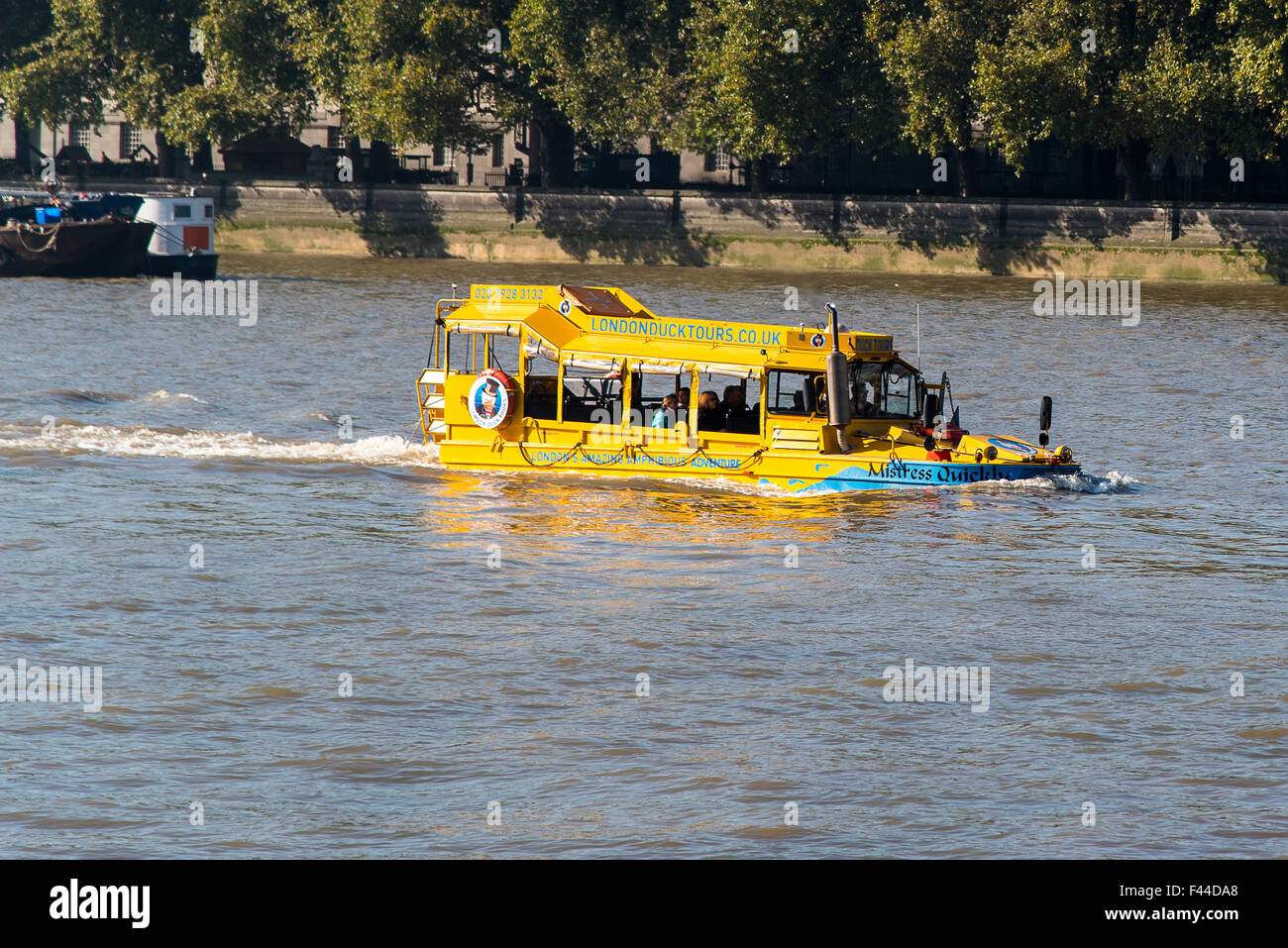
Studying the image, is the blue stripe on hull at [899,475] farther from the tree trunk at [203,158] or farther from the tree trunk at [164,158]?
the tree trunk at [164,158]

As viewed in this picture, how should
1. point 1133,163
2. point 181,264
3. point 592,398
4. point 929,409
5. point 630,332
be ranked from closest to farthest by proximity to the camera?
point 929,409
point 630,332
point 592,398
point 181,264
point 1133,163

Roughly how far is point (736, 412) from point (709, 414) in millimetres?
387

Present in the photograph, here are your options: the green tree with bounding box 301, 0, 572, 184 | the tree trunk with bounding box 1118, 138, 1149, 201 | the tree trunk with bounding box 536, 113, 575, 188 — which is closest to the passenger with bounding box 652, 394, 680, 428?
Answer: the tree trunk with bounding box 1118, 138, 1149, 201

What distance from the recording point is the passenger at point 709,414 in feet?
85.1

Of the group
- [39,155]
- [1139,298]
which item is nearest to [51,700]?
[1139,298]

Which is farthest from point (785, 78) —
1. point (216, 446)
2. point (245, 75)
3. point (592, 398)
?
point (592, 398)

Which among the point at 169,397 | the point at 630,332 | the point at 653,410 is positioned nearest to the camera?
the point at 653,410

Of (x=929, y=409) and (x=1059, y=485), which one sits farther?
(x=1059, y=485)

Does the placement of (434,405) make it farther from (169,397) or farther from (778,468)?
(169,397)

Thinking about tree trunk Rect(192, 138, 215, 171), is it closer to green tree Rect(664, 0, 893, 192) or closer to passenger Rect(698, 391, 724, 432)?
green tree Rect(664, 0, 893, 192)

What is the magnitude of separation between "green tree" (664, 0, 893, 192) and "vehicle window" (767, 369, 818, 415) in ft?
151

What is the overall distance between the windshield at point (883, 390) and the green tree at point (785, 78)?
149 ft

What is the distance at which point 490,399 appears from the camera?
87.9 feet

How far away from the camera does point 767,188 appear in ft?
255
